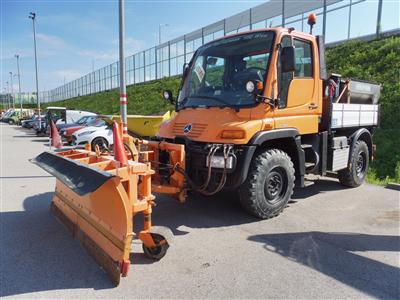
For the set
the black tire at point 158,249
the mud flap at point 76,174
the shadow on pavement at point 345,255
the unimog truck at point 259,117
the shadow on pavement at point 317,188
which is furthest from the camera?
the shadow on pavement at point 317,188

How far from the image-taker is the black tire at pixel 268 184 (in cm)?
503

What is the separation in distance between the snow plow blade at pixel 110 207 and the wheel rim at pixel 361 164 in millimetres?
5341

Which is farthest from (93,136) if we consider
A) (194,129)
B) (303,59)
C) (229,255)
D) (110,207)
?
(229,255)

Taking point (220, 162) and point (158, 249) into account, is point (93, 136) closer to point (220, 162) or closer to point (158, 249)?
point (220, 162)

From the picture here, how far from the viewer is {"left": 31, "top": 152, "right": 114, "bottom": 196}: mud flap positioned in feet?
11.1

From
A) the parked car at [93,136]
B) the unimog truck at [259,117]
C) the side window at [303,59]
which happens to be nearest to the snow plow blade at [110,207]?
the unimog truck at [259,117]

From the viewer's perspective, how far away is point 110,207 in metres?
3.73

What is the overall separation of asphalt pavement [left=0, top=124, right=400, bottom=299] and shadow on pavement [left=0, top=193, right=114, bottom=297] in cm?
1

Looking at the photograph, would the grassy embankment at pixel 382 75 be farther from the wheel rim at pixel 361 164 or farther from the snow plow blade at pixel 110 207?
the snow plow blade at pixel 110 207

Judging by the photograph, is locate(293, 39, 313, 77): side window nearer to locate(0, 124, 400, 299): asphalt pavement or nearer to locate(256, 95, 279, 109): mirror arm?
locate(256, 95, 279, 109): mirror arm

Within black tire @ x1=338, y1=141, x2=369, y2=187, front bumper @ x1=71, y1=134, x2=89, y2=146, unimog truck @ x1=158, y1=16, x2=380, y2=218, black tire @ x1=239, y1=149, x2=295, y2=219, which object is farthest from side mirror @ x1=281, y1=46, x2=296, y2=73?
front bumper @ x1=71, y1=134, x2=89, y2=146

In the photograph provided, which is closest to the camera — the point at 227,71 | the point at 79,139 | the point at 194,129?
the point at 194,129

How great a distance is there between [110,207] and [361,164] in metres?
6.00

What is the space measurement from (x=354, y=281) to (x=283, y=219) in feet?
6.20
